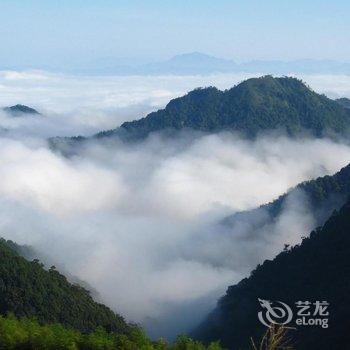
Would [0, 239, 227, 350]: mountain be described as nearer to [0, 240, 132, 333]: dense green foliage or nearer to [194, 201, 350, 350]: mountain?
[0, 240, 132, 333]: dense green foliage

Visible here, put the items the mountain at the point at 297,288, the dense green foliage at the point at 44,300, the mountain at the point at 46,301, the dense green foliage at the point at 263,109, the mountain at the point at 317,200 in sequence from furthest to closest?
1. the dense green foliage at the point at 263,109
2. the mountain at the point at 317,200
3. the dense green foliage at the point at 44,300
4. the mountain at the point at 46,301
5. the mountain at the point at 297,288

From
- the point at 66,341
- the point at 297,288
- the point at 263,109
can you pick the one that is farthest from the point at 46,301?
the point at 263,109

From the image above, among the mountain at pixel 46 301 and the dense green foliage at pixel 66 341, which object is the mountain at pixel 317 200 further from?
the dense green foliage at pixel 66 341

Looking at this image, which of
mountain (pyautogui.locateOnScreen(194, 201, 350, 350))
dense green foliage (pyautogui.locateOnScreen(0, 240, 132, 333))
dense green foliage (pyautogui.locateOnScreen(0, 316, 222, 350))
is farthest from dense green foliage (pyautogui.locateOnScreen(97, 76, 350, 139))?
Answer: dense green foliage (pyautogui.locateOnScreen(0, 316, 222, 350))

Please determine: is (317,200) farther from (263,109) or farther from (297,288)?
(263,109)

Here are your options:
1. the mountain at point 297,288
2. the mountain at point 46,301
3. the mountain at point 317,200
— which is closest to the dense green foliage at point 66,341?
the mountain at point 297,288

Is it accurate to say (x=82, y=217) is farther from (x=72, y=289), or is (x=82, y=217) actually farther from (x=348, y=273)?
(x=348, y=273)
